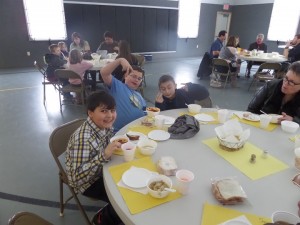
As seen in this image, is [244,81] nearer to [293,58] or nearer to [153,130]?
[293,58]

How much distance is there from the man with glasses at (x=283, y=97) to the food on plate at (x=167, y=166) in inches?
54.3

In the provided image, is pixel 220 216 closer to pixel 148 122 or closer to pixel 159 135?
pixel 159 135

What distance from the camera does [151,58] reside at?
30.8 feet

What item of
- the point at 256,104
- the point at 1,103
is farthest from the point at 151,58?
the point at 256,104

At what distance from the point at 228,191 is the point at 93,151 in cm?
78

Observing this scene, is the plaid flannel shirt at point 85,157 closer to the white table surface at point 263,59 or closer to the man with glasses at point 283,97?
the man with glasses at point 283,97

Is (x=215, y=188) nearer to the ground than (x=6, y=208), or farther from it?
farther from it

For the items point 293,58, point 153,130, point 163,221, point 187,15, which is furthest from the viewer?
point 187,15

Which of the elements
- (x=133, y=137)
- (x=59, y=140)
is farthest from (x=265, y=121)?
(x=59, y=140)

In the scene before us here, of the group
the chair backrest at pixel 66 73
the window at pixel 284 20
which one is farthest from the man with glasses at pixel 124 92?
the window at pixel 284 20

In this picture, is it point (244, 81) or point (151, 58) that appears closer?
point (244, 81)

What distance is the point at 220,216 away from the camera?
96cm

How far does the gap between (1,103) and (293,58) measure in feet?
23.1

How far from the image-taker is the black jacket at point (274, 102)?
2164mm
